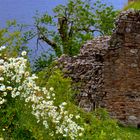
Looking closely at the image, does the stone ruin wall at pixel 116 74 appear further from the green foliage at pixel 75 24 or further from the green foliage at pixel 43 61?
the green foliage at pixel 43 61

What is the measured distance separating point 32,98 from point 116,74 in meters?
11.1

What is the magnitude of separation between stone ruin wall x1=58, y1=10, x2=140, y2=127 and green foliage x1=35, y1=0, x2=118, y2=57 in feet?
44.0

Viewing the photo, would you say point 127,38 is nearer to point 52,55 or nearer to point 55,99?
point 55,99

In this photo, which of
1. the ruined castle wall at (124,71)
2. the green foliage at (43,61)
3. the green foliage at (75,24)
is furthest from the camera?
the green foliage at (43,61)

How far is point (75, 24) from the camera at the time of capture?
1389 inches

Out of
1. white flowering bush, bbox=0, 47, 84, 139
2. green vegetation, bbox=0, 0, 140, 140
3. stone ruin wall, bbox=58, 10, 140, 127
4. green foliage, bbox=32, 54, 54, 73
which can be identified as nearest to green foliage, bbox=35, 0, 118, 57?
green foliage, bbox=32, 54, 54, 73

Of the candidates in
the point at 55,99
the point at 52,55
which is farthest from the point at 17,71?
the point at 52,55

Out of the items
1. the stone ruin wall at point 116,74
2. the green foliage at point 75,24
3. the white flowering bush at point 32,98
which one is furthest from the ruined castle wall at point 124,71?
the green foliage at point 75,24

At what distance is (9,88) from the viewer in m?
8.55

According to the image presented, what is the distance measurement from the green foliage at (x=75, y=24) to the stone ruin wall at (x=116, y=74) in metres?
13.4

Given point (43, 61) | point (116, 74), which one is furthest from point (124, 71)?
point (43, 61)

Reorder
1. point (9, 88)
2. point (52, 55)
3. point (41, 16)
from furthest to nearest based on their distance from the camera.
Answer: point (41, 16) → point (52, 55) → point (9, 88)

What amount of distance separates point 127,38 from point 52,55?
16.9 m

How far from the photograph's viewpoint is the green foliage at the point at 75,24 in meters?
33.9
